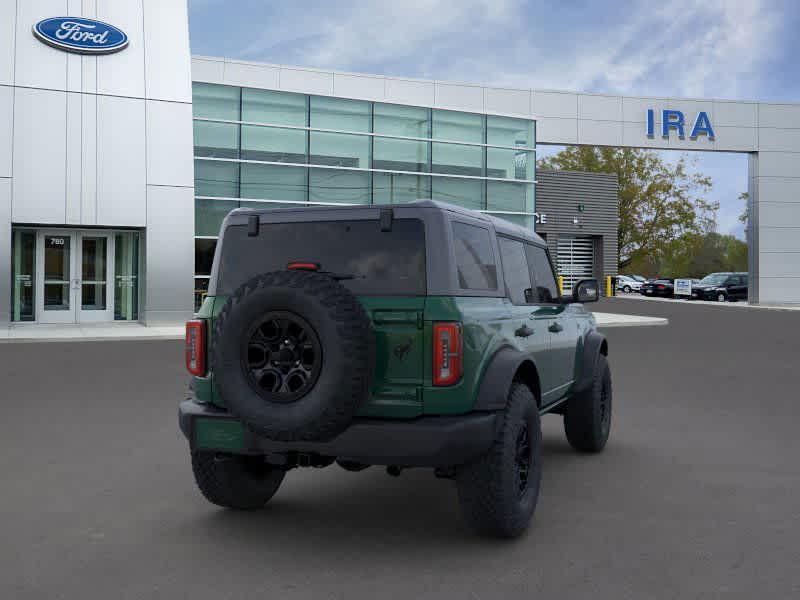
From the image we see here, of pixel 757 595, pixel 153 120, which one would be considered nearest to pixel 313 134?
pixel 153 120

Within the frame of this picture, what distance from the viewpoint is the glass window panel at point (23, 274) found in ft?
80.6

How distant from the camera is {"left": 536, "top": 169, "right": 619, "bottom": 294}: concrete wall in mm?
52500

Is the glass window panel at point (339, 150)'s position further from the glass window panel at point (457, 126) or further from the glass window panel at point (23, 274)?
the glass window panel at point (23, 274)

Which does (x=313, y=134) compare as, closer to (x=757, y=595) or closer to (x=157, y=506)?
(x=157, y=506)

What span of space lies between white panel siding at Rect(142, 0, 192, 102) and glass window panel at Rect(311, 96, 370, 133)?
5.17 metres

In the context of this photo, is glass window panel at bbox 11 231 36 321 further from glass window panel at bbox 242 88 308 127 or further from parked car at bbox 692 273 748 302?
parked car at bbox 692 273 748 302

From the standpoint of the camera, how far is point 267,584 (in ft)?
13.6

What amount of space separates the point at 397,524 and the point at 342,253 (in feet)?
5.53

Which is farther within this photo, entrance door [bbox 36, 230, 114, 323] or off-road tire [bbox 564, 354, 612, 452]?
entrance door [bbox 36, 230, 114, 323]

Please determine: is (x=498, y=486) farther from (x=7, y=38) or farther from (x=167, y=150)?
(x=7, y=38)

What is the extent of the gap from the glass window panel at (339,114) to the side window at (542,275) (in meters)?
23.3

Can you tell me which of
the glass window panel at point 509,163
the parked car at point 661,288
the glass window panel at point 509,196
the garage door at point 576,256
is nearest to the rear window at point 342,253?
the glass window panel at point 509,196

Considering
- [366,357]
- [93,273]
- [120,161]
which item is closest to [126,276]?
[93,273]

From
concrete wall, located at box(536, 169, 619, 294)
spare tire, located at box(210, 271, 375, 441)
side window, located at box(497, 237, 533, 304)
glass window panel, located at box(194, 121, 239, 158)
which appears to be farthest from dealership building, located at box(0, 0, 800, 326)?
spare tire, located at box(210, 271, 375, 441)
